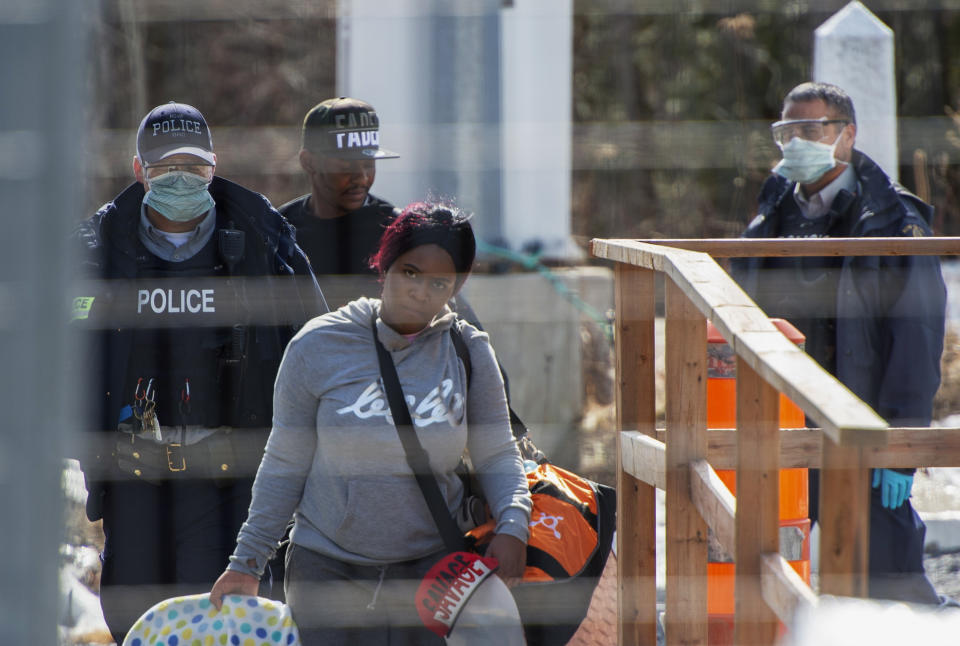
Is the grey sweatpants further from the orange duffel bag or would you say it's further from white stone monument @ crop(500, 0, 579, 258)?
white stone monument @ crop(500, 0, 579, 258)

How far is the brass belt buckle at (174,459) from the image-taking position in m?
2.82

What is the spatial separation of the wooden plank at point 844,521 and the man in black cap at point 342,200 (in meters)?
2.09

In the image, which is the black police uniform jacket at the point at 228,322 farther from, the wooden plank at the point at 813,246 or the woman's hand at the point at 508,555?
the wooden plank at the point at 813,246

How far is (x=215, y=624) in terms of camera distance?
Answer: 2.42m

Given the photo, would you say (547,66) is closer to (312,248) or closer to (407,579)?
(312,248)

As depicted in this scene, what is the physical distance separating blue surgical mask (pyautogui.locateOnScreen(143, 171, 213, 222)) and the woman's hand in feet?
3.76

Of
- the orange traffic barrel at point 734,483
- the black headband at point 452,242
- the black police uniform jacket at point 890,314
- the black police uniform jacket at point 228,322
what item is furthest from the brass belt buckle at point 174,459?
the black police uniform jacket at point 890,314

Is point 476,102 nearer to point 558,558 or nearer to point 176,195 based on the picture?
point 176,195

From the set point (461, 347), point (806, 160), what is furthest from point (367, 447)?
point (806, 160)

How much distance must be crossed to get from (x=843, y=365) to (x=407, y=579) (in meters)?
1.75

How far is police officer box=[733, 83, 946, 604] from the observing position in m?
3.46

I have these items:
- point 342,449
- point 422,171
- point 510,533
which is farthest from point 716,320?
point 422,171

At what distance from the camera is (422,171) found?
533cm

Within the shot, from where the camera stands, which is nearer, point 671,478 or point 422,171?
point 671,478
